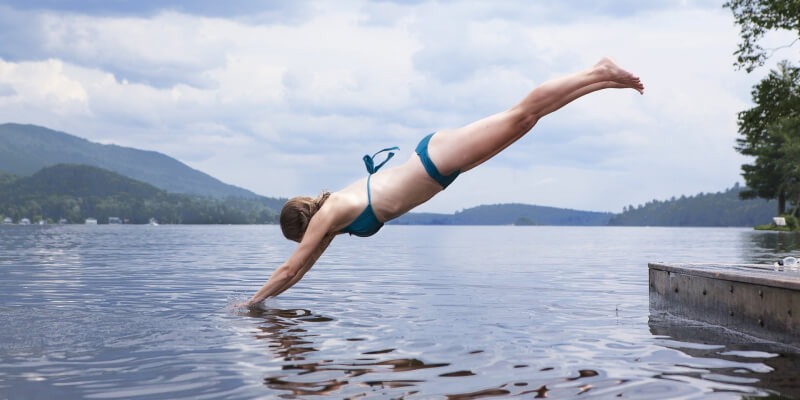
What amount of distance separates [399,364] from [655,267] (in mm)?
7015

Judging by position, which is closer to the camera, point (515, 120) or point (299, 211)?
point (515, 120)

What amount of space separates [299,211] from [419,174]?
6.12 ft

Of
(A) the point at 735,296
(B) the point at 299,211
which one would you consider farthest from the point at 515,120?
(A) the point at 735,296

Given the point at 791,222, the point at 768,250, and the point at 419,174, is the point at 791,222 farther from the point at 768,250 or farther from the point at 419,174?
the point at 419,174

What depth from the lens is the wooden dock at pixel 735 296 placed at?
353 inches

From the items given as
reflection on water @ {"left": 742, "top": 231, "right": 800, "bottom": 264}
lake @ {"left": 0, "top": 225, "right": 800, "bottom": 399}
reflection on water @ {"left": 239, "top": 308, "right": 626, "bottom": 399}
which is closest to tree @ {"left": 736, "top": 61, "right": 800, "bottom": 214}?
reflection on water @ {"left": 742, "top": 231, "right": 800, "bottom": 264}

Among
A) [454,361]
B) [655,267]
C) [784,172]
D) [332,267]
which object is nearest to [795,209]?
[784,172]

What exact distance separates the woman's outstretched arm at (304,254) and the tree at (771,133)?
41.1 metres

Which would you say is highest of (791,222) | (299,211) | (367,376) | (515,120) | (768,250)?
(791,222)

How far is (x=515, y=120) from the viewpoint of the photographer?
841 centimetres

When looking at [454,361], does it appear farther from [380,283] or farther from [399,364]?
[380,283]

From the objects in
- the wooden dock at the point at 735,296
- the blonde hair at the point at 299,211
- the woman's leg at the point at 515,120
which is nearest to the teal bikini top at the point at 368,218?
the blonde hair at the point at 299,211

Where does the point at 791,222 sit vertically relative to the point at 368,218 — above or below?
above

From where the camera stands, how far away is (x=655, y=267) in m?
13.5
